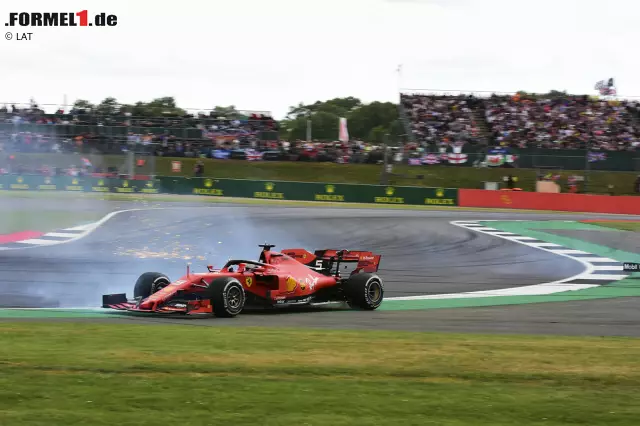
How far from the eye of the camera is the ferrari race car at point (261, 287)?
1277 cm

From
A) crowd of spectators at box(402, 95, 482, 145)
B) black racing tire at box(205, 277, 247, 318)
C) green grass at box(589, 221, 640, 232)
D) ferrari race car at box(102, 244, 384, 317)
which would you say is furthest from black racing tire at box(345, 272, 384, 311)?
crowd of spectators at box(402, 95, 482, 145)

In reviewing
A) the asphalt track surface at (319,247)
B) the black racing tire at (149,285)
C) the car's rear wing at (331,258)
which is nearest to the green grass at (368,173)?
the asphalt track surface at (319,247)

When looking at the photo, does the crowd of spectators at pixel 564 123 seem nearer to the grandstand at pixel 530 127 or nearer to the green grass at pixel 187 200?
the grandstand at pixel 530 127

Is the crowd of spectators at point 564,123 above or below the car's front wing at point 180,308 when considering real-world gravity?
above

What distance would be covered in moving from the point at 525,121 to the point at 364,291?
4210cm

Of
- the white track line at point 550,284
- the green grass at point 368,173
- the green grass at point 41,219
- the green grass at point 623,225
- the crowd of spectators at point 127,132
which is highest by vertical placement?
the crowd of spectators at point 127,132

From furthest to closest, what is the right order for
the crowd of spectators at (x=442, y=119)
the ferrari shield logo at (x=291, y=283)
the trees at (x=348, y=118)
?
the trees at (x=348, y=118)
the crowd of spectators at (x=442, y=119)
the ferrari shield logo at (x=291, y=283)

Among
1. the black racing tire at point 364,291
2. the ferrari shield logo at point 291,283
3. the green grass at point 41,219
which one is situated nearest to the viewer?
the ferrari shield logo at point 291,283

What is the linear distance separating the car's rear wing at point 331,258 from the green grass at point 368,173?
101 feet

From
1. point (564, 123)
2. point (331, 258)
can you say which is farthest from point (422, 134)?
point (331, 258)

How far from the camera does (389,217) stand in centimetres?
3306

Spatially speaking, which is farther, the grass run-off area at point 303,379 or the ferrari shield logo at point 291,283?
the ferrari shield logo at point 291,283

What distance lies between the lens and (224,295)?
12680mm

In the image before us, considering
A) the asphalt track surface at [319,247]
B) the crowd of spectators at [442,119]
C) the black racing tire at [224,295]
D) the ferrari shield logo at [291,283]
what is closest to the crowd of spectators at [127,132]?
the asphalt track surface at [319,247]
